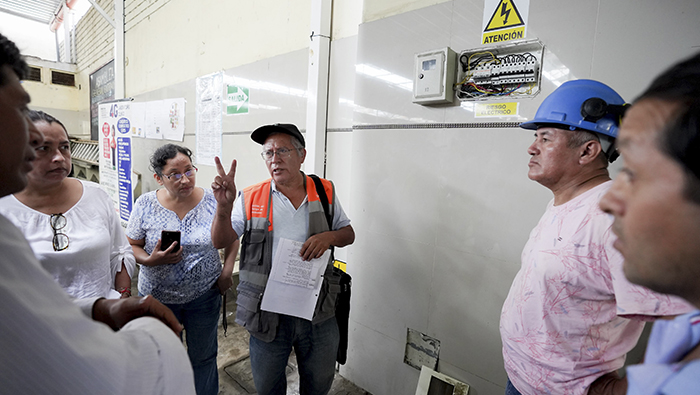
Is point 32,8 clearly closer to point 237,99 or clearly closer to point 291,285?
point 237,99

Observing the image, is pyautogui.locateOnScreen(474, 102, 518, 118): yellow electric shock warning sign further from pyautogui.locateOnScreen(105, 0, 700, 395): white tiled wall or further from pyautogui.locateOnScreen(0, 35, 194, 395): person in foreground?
pyautogui.locateOnScreen(0, 35, 194, 395): person in foreground

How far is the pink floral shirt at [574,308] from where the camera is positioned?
1.01 metres

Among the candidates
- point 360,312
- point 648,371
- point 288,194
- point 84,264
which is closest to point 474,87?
point 288,194

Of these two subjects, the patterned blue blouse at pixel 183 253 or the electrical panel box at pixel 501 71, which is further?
the patterned blue blouse at pixel 183 253

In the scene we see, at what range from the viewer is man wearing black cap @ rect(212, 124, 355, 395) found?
5.16 ft

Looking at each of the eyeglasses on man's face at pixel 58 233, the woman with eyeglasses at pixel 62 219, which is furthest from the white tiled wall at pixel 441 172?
the eyeglasses on man's face at pixel 58 233

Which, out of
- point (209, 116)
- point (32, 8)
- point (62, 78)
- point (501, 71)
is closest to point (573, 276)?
point (501, 71)

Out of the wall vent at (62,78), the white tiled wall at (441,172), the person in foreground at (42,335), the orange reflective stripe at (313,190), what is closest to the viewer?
the person in foreground at (42,335)

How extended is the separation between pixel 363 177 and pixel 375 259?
23.2 inches

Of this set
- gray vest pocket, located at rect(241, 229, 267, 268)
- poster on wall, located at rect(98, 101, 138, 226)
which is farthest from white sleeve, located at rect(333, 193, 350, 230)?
poster on wall, located at rect(98, 101, 138, 226)

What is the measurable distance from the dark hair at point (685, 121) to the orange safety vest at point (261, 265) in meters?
1.37

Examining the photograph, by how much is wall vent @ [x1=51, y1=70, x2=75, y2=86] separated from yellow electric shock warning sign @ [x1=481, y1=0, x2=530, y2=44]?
49.4 feet

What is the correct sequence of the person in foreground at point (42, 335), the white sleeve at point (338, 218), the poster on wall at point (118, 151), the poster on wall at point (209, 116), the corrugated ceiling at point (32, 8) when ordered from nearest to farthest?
1. the person in foreground at point (42, 335)
2. the white sleeve at point (338, 218)
3. the poster on wall at point (209, 116)
4. the poster on wall at point (118, 151)
5. the corrugated ceiling at point (32, 8)

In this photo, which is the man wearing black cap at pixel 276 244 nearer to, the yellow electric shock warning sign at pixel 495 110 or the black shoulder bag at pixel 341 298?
the black shoulder bag at pixel 341 298
